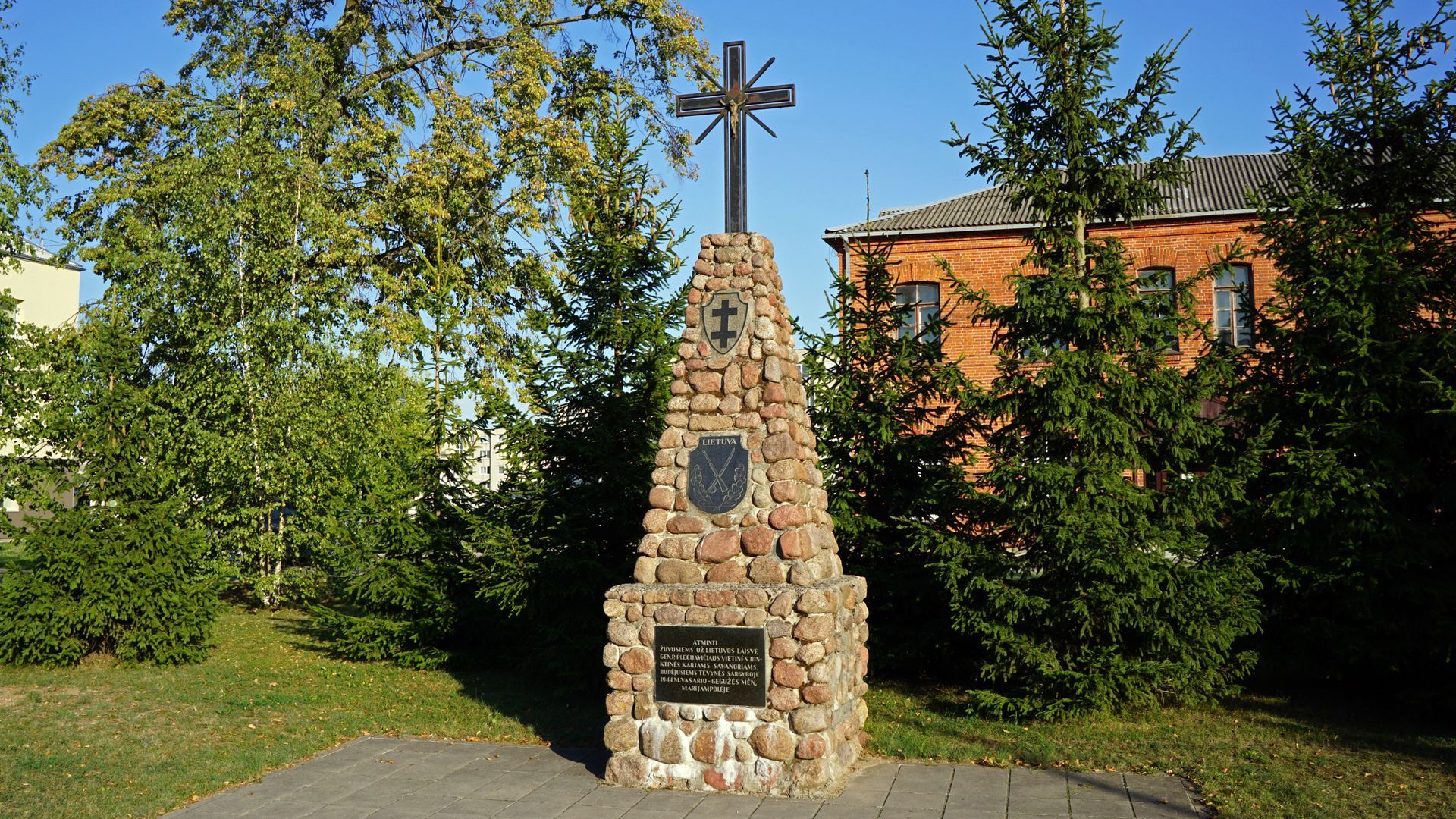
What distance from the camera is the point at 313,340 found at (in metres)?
16.8

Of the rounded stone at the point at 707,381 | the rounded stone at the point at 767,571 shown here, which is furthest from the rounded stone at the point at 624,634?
the rounded stone at the point at 707,381

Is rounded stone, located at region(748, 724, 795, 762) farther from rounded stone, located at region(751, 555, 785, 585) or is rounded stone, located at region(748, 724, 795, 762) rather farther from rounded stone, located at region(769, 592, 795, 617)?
rounded stone, located at region(751, 555, 785, 585)

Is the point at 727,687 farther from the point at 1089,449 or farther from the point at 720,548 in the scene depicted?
the point at 1089,449

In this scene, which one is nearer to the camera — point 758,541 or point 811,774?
point 811,774

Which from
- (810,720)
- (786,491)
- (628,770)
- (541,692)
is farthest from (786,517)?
(541,692)

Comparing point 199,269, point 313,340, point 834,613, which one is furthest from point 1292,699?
point 199,269

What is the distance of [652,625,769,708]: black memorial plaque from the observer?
7367mm

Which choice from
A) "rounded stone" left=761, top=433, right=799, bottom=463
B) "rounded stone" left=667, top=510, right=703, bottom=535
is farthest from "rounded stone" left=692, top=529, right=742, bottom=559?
"rounded stone" left=761, top=433, right=799, bottom=463

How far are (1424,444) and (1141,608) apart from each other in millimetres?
3473

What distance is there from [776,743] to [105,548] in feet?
28.1

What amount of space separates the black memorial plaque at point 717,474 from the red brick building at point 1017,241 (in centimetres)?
1721

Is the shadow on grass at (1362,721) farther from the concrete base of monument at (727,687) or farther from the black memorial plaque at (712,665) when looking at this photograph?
the black memorial plaque at (712,665)

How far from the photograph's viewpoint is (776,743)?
7.28 m

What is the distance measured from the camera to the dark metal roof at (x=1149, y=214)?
25.3 metres
